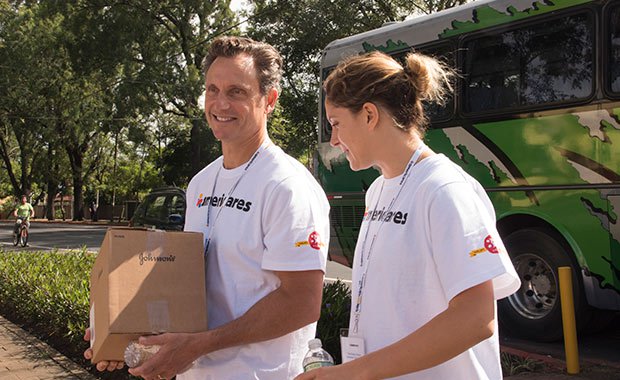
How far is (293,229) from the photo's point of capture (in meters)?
2.17

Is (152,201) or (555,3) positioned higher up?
(555,3)

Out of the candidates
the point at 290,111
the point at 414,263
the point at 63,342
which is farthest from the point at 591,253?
the point at 290,111

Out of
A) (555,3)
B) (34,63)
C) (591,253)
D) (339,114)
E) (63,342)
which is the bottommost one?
(63,342)

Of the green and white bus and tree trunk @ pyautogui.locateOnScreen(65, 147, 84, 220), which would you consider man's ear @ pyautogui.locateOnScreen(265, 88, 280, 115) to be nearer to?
the green and white bus

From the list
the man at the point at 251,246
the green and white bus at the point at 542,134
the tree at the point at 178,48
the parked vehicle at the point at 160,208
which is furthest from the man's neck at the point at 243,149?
the tree at the point at 178,48

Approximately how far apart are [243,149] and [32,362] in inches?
177

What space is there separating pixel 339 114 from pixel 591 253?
545 centimetres

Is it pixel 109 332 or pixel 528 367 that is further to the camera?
pixel 528 367

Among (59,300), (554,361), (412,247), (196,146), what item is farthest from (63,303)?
(196,146)

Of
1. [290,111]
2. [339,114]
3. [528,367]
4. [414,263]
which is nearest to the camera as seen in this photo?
[414,263]

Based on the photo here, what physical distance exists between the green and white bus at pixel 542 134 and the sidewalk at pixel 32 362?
427 cm

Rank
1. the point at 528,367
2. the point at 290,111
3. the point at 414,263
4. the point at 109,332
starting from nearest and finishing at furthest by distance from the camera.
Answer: the point at 414,263 → the point at 109,332 → the point at 528,367 → the point at 290,111

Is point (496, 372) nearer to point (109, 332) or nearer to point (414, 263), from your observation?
point (414, 263)

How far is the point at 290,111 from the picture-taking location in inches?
1000
